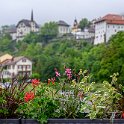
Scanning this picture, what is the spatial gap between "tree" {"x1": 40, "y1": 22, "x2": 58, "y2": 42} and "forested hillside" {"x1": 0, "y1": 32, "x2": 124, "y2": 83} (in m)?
1.39

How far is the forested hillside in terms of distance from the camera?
4150 cm

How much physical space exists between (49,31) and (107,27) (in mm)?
28019

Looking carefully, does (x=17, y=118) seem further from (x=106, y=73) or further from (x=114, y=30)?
(x=114, y=30)

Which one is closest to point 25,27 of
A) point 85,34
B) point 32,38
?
point 32,38

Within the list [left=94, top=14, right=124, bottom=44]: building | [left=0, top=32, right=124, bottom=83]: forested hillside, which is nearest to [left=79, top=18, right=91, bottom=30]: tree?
[left=0, top=32, right=124, bottom=83]: forested hillside

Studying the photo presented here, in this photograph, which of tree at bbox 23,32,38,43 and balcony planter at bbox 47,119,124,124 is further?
tree at bbox 23,32,38,43

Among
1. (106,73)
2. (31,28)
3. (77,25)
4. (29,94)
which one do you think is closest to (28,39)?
(77,25)

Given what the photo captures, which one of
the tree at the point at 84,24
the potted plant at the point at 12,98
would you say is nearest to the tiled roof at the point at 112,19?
the tree at the point at 84,24

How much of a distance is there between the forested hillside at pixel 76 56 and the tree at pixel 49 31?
4.56 ft

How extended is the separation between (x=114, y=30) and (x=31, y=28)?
178ft

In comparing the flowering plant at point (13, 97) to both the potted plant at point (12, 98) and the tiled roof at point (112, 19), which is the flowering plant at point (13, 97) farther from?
the tiled roof at point (112, 19)

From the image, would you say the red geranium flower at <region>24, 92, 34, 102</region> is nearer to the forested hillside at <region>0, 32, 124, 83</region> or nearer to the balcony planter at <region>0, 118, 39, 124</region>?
the balcony planter at <region>0, 118, 39, 124</region>

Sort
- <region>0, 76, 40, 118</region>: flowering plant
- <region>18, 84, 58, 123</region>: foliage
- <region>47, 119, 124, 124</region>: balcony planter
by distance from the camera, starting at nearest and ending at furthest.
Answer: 1. <region>47, 119, 124, 124</region>: balcony planter
2. <region>18, 84, 58, 123</region>: foliage
3. <region>0, 76, 40, 118</region>: flowering plant

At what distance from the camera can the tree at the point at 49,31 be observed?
415ft
